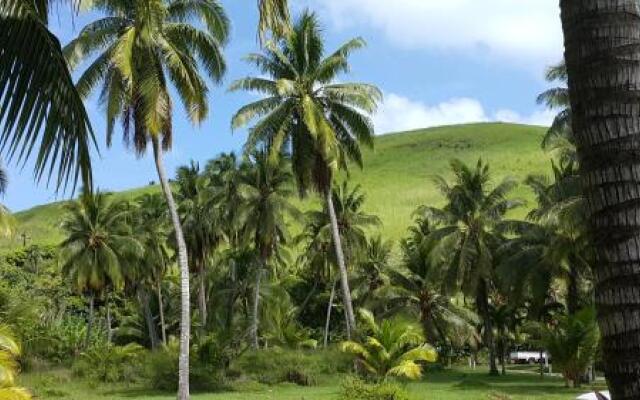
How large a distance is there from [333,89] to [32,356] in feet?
81.4

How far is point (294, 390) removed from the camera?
33719 mm

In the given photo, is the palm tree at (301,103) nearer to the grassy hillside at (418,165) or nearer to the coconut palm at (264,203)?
the coconut palm at (264,203)

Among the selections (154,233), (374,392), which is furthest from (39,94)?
(154,233)

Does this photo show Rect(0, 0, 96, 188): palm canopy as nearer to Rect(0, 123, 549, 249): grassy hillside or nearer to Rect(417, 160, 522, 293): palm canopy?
Rect(417, 160, 522, 293): palm canopy

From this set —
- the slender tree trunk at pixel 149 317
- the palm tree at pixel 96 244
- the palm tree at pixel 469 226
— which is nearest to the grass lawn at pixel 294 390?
the palm tree at pixel 469 226

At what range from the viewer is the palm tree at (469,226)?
1572 inches

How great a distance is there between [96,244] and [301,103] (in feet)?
67.7

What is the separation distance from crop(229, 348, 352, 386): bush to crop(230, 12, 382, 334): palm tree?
23.6ft

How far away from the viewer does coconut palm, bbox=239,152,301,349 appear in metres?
39.0

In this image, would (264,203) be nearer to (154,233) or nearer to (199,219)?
(199,219)

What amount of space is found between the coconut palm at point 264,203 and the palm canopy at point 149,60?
13331 mm

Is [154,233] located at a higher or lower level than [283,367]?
higher

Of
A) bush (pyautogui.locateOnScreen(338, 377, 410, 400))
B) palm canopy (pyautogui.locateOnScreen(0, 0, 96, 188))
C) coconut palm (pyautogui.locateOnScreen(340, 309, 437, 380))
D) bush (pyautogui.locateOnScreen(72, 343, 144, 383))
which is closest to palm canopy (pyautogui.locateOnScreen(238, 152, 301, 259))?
bush (pyautogui.locateOnScreen(72, 343, 144, 383))

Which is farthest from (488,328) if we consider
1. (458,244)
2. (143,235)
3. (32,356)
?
(32,356)
